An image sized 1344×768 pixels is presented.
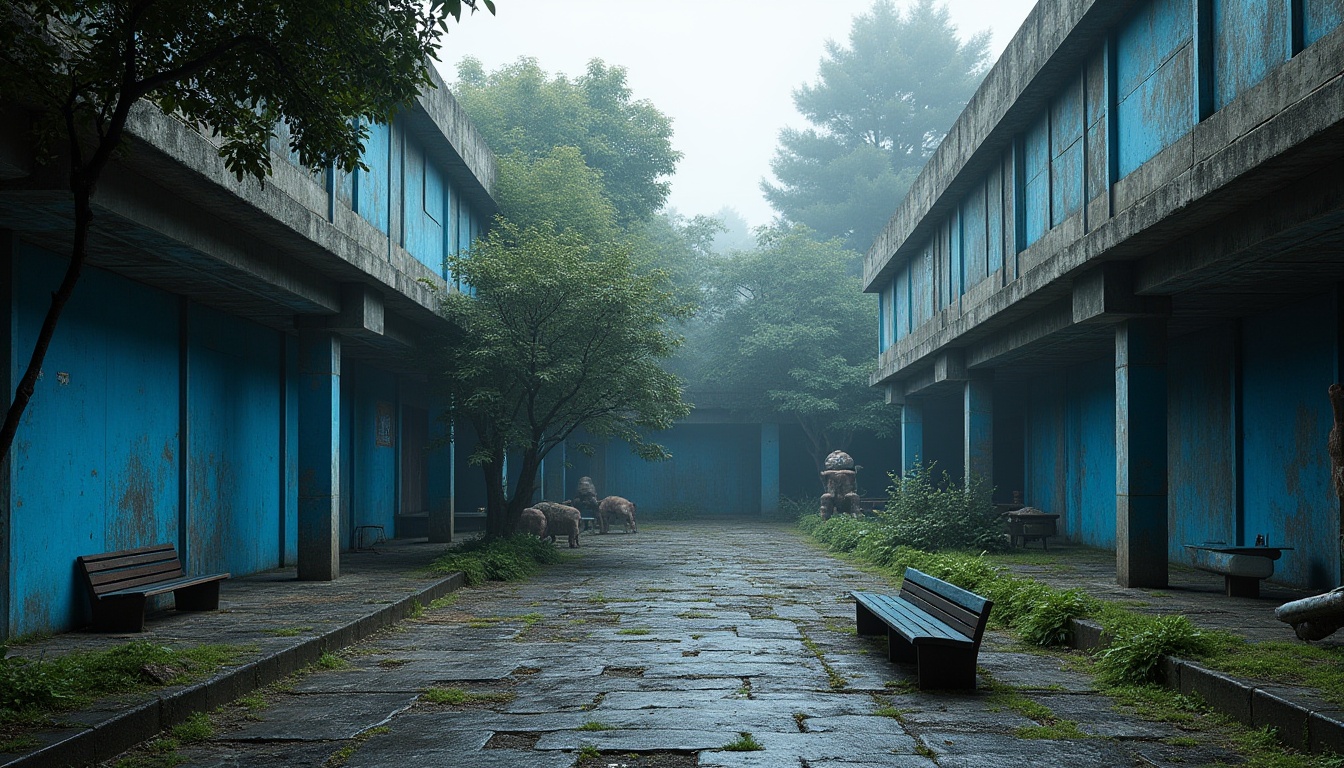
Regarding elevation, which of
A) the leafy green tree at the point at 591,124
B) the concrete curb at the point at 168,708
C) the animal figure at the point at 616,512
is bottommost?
the animal figure at the point at 616,512

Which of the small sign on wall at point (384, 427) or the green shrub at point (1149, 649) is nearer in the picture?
the green shrub at point (1149, 649)

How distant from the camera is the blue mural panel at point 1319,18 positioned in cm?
700

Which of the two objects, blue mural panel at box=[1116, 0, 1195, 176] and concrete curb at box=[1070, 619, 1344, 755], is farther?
blue mural panel at box=[1116, 0, 1195, 176]

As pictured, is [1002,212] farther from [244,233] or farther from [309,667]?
[309,667]

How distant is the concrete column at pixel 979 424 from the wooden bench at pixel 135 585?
492 inches

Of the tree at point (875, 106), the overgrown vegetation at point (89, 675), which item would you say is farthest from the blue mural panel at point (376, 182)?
the tree at point (875, 106)

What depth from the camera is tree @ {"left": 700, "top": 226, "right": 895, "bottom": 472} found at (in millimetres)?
29297

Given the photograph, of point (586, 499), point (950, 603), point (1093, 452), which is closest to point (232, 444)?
point (950, 603)

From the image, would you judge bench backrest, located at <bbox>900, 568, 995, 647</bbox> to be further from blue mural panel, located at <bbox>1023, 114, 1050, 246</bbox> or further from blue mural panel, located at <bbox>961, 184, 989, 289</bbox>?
blue mural panel, located at <bbox>961, 184, 989, 289</bbox>

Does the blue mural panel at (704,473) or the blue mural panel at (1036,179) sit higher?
the blue mural panel at (1036,179)

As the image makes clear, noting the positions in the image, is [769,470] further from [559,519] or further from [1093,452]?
[1093,452]

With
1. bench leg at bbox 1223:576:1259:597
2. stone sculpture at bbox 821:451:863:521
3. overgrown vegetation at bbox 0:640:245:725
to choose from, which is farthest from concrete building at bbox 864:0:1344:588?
overgrown vegetation at bbox 0:640:245:725

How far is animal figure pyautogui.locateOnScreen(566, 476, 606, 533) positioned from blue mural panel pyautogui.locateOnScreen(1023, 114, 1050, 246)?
1317 centimetres

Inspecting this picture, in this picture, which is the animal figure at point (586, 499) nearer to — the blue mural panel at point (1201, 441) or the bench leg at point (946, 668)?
the blue mural panel at point (1201, 441)
